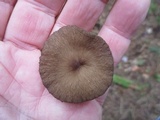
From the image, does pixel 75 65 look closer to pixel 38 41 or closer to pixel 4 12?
pixel 38 41

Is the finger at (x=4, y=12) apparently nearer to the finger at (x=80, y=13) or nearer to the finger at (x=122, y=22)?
the finger at (x=80, y=13)

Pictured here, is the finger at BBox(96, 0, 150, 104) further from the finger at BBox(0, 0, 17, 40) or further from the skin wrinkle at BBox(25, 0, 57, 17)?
the finger at BBox(0, 0, 17, 40)

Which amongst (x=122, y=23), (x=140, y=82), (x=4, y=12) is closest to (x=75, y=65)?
(x=122, y=23)

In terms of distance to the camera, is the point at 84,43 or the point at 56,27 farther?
the point at 56,27

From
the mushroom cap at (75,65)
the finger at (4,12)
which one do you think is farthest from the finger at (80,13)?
the finger at (4,12)

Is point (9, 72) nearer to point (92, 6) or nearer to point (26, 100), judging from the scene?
point (26, 100)

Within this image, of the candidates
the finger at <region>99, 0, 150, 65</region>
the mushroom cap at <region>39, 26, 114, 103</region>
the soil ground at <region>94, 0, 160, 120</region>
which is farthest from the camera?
the soil ground at <region>94, 0, 160, 120</region>

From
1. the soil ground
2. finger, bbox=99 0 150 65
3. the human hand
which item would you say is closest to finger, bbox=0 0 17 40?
the human hand

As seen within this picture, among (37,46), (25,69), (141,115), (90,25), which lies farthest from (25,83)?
(141,115)
